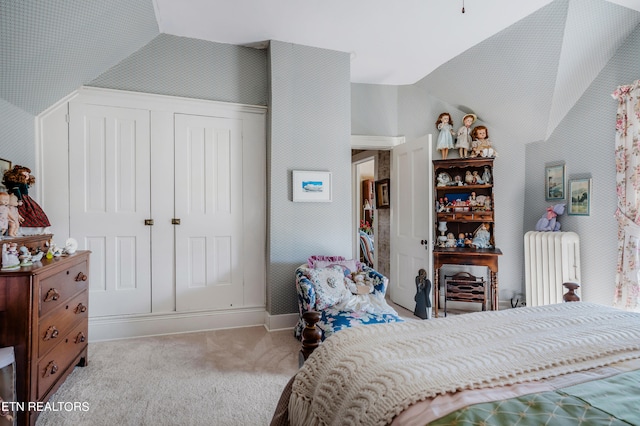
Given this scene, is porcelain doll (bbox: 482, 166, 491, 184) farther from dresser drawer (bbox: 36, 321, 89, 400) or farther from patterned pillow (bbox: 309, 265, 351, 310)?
dresser drawer (bbox: 36, 321, 89, 400)

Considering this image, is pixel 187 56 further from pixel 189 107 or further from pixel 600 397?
pixel 600 397

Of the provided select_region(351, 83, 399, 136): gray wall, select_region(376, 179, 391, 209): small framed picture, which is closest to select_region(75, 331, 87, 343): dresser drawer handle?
select_region(351, 83, 399, 136): gray wall

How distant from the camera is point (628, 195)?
2.64 metres

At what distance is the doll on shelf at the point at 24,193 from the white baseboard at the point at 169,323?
3.39 ft

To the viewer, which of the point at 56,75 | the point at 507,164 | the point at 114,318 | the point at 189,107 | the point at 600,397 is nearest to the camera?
the point at 600,397

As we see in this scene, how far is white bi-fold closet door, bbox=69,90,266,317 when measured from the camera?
2.94 m

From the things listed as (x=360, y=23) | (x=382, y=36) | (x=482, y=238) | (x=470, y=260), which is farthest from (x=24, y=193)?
(x=482, y=238)

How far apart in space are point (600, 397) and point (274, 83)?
3223 mm

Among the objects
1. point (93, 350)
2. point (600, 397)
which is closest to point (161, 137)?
point (93, 350)

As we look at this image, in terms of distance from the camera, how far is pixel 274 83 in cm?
330

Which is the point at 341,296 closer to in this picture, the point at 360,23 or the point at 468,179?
the point at 468,179

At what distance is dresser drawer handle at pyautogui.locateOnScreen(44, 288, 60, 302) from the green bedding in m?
2.04

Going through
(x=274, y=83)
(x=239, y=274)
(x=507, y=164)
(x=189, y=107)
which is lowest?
(x=239, y=274)

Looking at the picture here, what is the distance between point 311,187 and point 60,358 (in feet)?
7.55
